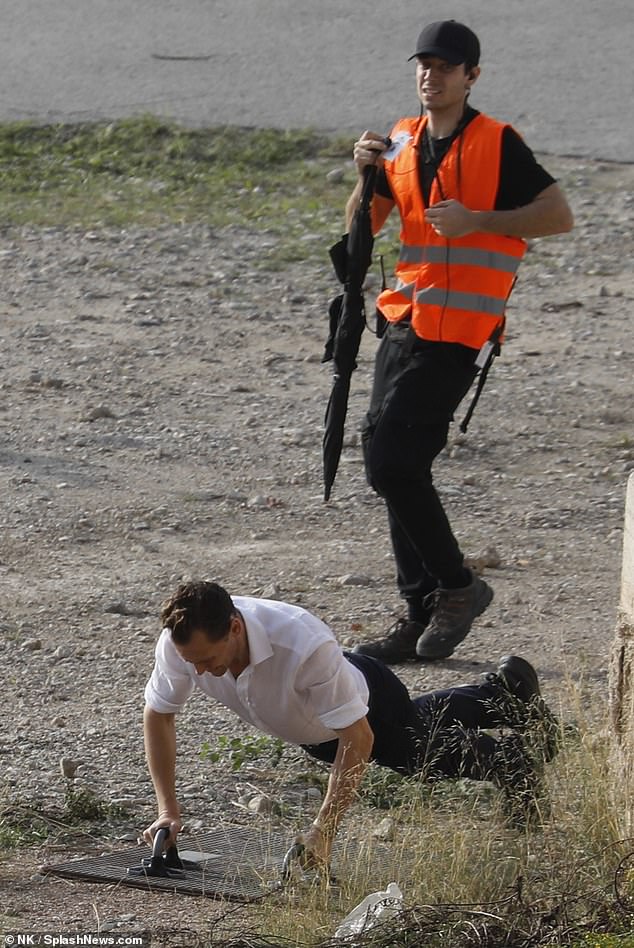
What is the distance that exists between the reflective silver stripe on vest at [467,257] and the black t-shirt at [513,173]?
0.54ft

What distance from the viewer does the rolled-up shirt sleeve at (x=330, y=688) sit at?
14.1 ft

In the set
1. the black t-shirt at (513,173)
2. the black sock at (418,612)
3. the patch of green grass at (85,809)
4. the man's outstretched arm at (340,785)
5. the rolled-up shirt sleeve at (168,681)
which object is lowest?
the patch of green grass at (85,809)

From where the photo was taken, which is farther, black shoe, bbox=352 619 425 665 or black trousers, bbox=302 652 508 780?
black shoe, bbox=352 619 425 665

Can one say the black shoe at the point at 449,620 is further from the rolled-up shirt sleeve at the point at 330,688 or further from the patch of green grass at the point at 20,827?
the patch of green grass at the point at 20,827

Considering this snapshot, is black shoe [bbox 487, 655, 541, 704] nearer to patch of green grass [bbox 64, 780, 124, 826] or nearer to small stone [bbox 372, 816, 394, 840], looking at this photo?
small stone [bbox 372, 816, 394, 840]

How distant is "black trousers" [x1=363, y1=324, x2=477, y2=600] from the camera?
5691 mm

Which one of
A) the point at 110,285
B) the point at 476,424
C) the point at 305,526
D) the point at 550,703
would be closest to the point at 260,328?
the point at 110,285

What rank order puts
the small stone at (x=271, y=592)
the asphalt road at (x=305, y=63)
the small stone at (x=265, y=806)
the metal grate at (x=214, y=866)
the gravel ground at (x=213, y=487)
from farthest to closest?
the asphalt road at (x=305, y=63)
the small stone at (x=271, y=592)
the gravel ground at (x=213, y=487)
the small stone at (x=265, y=806)
the metal grate at (x=214, y=866)

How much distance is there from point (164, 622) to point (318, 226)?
7881 mm

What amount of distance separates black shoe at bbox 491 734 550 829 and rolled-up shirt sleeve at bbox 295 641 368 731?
1.77 feet

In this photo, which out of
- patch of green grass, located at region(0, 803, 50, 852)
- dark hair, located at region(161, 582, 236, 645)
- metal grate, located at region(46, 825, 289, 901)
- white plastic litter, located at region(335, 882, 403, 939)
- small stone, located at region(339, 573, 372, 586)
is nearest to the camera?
white plastic litter, located at region(335, 882, 403, 939)

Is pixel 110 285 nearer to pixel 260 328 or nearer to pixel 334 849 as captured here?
pixel 260 328

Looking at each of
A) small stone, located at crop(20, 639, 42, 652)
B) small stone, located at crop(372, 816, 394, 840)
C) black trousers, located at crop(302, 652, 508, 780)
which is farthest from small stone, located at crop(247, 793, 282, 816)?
small stone, located at crop(20, 639, 42, 652)

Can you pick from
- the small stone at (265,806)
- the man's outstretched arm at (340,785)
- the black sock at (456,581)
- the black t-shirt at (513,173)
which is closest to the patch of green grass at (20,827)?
the small stone at (265,806)
